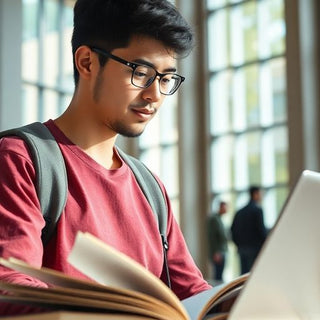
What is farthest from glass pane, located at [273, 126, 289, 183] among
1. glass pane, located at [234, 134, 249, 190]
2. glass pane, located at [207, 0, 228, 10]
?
glass pane, located at [207, 0, 228, 10]

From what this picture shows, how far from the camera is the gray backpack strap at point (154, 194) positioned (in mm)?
1650

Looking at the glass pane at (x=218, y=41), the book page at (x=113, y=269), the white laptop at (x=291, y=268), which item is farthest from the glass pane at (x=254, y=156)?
the book page at (x=113, y=269)

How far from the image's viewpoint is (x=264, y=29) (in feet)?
45.2

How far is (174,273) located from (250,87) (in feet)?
40.8

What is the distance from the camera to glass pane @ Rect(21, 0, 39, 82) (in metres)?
15.1

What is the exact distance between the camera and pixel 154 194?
1687mm

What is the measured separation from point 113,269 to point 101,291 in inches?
1.5

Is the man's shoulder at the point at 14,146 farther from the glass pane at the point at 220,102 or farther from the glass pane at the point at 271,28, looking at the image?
the glass pane at the point at 220,102

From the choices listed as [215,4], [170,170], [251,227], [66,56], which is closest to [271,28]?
[215,4]

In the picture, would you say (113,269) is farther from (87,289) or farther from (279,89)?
(279,89)

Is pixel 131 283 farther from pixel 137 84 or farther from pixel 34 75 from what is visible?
pixel 34 75

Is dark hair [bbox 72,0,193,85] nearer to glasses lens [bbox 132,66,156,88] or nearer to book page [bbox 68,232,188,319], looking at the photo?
glasses lens [bbox 132,66,156,88]

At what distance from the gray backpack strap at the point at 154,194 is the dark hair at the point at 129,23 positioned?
266mm

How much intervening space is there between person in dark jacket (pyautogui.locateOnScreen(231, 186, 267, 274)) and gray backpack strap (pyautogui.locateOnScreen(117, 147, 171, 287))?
291 inches
